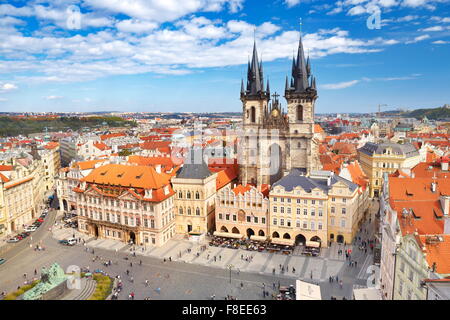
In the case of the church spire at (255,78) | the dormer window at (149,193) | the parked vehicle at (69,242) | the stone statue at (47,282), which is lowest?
the parked vehicle at (69,242)

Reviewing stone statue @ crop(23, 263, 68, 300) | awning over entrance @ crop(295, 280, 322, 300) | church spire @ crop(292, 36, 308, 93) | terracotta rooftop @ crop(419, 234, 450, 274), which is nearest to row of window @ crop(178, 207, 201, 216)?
stone statue @ crop(23, 263, 68, 300)

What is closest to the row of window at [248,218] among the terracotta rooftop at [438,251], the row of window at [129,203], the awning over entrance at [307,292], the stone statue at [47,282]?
the row of window at [129,203]

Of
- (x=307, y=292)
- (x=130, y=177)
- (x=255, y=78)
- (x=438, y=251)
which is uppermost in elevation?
(x=255, y=78)

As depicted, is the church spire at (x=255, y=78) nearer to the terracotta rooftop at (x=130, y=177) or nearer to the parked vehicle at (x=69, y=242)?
the terracotta rooftop at (x=130, y=177)

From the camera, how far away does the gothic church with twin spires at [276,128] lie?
76.7 meters

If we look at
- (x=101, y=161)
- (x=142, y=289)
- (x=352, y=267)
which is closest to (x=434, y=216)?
(x=352, y=267)

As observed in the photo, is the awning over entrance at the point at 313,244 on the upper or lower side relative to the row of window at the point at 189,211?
lower

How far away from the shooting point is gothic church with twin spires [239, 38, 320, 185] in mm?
76688

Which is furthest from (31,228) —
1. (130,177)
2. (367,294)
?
(367,294)

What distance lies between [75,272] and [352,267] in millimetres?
41884

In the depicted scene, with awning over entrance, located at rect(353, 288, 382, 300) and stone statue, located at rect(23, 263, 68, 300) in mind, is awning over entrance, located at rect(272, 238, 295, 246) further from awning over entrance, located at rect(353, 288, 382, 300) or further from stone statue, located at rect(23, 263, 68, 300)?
stone statue, located at rect(23, 263, 68, 300)

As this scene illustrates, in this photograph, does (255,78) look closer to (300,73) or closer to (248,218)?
(300,73)

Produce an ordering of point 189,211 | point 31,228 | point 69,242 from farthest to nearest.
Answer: point 31,228, point 189,211, point 69,242

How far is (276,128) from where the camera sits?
79500 millimetres
